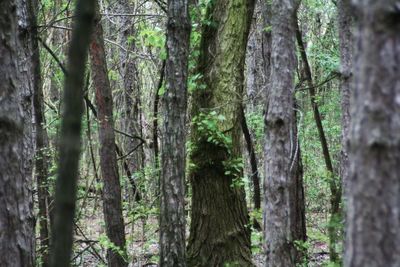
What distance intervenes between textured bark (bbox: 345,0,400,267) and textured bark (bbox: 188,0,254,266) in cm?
554

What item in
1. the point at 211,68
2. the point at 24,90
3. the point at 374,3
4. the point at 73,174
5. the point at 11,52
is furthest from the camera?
the point at 211,68

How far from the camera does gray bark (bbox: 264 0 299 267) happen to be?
508cm

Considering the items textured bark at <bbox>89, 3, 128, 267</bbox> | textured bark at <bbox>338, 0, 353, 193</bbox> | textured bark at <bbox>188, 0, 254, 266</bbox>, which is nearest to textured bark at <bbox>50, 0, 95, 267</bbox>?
textured bark at <bbox>338, 0, 353, 193</bbox>

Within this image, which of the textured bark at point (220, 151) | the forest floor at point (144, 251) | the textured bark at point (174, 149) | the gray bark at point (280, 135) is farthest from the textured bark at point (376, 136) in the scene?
the forest floor at point (144, 251)

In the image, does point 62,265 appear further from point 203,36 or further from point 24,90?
point 203,36

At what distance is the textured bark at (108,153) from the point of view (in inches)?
305

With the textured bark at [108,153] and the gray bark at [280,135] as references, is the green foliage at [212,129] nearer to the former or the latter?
the textured bark at [108,153]

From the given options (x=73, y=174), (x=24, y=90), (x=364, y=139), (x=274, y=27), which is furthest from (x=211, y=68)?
(x=73, y=174)

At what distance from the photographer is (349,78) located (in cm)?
499

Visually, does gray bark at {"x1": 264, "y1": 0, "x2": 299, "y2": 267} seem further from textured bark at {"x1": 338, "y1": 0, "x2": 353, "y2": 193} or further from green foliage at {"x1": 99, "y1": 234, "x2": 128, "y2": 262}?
green foliage at {"x1": 99, "y1": 234, "x2": 128, "y2": 262}

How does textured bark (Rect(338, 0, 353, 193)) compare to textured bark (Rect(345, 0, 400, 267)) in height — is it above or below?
above

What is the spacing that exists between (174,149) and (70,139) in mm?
4739

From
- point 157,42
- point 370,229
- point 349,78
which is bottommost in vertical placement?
point 370,229

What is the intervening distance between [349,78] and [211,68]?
334 cm
